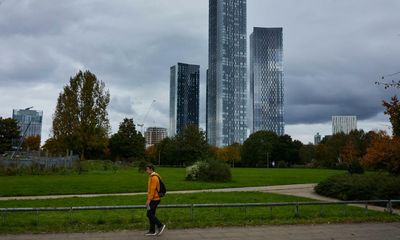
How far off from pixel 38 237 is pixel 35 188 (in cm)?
1495

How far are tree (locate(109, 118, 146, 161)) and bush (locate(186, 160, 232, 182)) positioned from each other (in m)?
66.8

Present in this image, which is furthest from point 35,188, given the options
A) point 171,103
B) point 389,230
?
point 171,103

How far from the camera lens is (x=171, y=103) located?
19450 centimetres

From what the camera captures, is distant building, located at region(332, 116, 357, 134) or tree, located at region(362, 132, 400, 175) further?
distant building, located at region(332, 116, 357, 134)

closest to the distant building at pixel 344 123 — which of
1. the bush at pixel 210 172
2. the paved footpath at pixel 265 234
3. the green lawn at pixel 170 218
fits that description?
the bush at pixel 210 172

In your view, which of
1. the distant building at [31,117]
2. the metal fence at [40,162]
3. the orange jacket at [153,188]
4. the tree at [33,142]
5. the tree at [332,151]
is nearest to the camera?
the orange jacket at [153,188]

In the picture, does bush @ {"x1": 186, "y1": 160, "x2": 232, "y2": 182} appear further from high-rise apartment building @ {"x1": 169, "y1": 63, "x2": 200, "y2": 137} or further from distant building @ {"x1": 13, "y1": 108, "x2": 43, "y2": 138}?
high-rise apartment building @ {"x1": 169, "y1": 63, "x2": 200, "y2": 137}

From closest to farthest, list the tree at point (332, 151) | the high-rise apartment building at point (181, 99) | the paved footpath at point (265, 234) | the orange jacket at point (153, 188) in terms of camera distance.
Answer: the paved footpath at point (265, 234) < the orange jacket at point (153, 188) < the tree at point (332, 151) < the high-rise apartment building at point (181, 99)

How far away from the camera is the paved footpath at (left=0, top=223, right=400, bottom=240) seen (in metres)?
10.7

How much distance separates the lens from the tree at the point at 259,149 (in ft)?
411

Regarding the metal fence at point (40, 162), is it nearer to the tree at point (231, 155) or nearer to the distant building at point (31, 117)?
the tree at point (231, 155)

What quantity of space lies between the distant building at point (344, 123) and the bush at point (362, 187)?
161 m

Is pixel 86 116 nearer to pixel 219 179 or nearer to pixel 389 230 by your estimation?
pixel 219 179

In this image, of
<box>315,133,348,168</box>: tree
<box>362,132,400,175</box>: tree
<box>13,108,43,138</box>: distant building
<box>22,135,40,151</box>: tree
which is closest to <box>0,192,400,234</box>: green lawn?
<box>362,132,400,175</box>: tree
